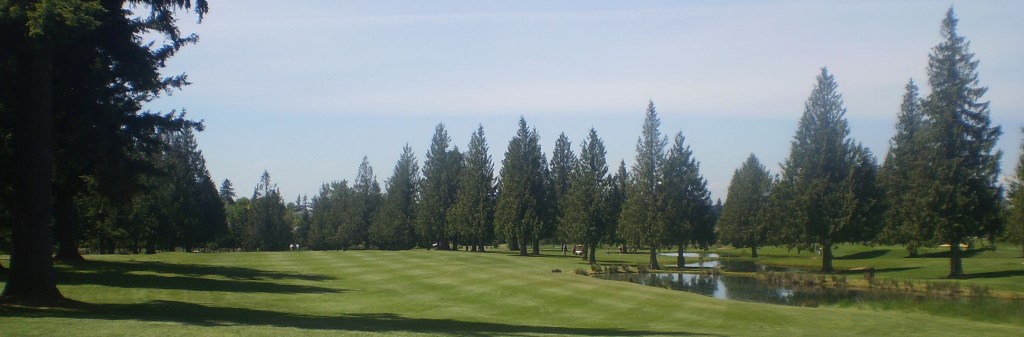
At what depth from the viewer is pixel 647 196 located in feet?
231

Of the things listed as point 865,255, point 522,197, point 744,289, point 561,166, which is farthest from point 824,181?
point 561,166

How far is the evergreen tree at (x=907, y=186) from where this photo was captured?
49.8 m

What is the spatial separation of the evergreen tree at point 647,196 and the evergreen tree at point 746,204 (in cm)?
2486

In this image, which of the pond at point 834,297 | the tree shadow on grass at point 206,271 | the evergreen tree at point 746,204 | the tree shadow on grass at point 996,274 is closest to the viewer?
the pond at point 834,297

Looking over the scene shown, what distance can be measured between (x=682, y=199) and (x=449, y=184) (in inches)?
1405

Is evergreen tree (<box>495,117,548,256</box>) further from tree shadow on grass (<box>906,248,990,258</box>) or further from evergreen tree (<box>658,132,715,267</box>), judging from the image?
tree shadow on grass (<box>906,248,990,258</box>)

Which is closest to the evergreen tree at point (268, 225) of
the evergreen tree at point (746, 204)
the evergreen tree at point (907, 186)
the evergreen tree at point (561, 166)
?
the evergreen tree at point (561, 166)

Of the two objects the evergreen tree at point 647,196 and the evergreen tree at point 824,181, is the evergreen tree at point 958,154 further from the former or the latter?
the evergreen tree at point 647,196

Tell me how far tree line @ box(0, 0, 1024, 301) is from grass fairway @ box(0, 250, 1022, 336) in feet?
13.6

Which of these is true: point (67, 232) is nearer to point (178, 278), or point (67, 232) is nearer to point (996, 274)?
point (178, 278)

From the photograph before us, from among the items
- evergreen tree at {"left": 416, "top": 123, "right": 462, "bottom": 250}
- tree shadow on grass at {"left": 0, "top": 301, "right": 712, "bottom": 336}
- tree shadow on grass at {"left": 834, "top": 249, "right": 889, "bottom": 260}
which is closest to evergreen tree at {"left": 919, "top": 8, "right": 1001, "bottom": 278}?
tree shadow on grass at {"left": 834, "top": 249, "right": 889, "bottom": 260}

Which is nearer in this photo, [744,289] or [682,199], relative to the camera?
[744,289]

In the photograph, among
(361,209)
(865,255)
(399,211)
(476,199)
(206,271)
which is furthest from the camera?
(361,209)

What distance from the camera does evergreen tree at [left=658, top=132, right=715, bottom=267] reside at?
69000 millimetres
